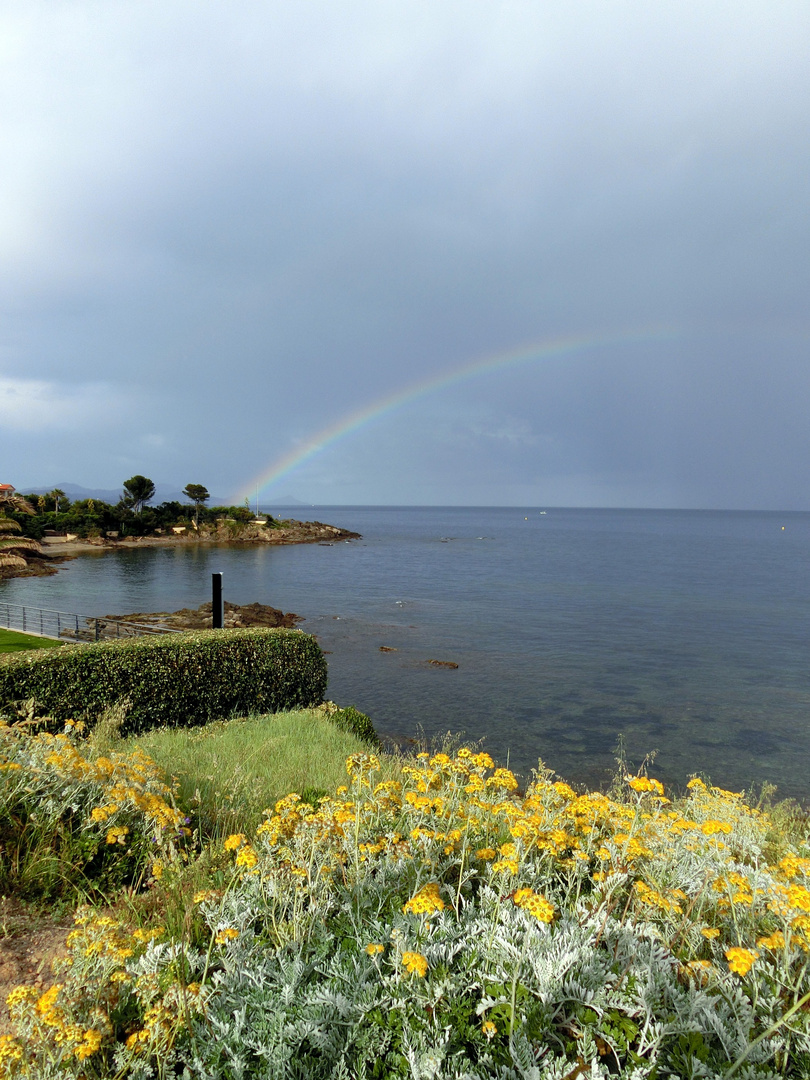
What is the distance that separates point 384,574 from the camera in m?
56.5

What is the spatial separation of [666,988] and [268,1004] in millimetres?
1835

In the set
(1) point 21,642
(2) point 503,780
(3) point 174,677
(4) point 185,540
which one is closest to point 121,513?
(4) point 185,540

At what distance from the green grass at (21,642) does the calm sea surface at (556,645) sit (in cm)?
884

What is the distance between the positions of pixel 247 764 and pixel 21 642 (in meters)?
14.3

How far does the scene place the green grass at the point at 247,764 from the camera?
536cm

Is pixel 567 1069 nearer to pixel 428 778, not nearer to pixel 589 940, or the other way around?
pixel 589 940

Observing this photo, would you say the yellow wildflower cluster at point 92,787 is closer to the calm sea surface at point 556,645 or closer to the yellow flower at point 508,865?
the yellow flower at point 508,865

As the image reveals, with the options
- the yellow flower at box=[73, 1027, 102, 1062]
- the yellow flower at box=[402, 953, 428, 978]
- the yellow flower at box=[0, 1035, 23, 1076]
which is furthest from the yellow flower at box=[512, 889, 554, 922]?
the yellow flower at box=[0, 1035, 23, 1076]

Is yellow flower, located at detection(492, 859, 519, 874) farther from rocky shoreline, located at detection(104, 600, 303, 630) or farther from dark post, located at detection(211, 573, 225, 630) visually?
rocky shoreline, located at detection(104, 600, 303, 630)

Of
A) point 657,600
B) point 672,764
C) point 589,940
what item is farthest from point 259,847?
point 657,600

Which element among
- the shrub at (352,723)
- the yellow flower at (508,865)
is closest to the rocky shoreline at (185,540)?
the shrub at (352,723)

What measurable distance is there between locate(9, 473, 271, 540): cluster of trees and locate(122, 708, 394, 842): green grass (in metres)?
78.6

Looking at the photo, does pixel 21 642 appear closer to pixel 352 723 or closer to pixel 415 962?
pixel 352 723

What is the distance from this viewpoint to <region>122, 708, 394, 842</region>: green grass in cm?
536
